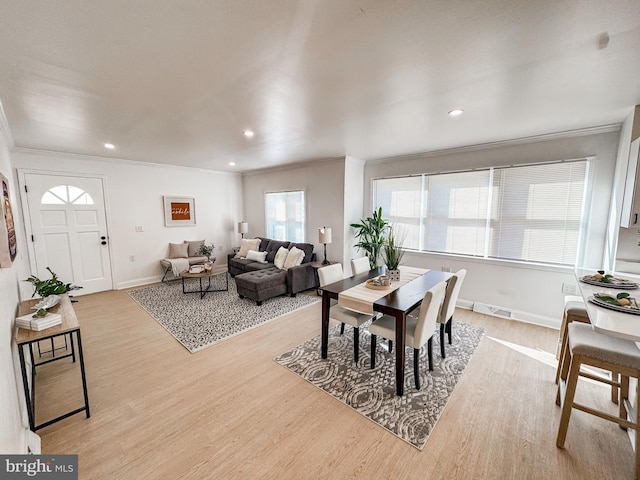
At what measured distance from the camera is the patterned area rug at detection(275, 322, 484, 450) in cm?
197

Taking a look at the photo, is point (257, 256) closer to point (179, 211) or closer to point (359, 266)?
point (179, 211)

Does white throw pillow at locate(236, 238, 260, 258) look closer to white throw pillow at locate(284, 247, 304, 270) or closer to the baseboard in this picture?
white throw pillow at locate(284, 247, 304, 270)

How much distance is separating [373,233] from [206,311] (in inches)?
121

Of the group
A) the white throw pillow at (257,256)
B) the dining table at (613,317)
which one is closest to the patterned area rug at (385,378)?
the dining table at (613,317)

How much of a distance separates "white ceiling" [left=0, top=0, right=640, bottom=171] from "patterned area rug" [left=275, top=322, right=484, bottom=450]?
248 centimetres

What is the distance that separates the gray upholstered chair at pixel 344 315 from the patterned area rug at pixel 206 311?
1.25 m

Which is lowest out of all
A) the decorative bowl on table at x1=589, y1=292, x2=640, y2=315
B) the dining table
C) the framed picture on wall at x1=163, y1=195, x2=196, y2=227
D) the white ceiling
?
the dining table

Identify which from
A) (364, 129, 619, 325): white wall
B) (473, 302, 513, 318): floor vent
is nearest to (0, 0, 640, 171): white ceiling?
(364, 129, 619, 325): white wall

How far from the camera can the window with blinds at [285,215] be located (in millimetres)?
5637

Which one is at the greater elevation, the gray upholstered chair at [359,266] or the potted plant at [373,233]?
the potted plant at [373,233]

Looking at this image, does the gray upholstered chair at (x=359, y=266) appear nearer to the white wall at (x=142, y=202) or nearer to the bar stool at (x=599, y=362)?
the bar stool at (x=599, y=362)

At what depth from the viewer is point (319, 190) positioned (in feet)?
16.9

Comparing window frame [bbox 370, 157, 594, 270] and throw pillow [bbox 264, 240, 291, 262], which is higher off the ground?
window frame [bbox 370, 157, 594, 270]

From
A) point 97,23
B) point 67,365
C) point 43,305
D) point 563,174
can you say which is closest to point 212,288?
point 67,365
